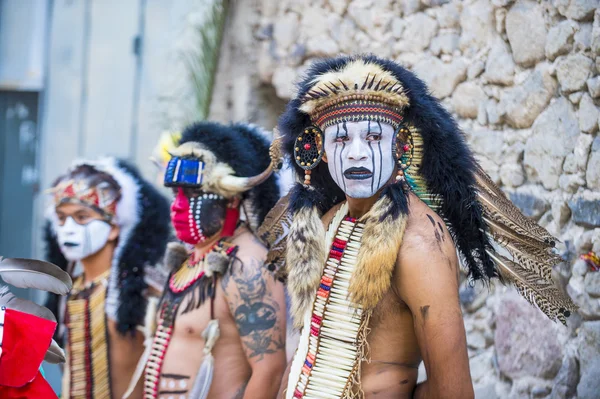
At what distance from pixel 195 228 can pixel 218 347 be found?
0.64 metres

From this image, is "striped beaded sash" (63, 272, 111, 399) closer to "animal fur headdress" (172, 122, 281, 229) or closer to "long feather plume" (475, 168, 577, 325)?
"animal fur headdress" (172, 122, 281, 229)

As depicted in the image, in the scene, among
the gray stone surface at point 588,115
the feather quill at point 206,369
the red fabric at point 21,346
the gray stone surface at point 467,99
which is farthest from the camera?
the gray stone surface at point 467,99

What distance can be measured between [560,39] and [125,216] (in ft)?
9.05

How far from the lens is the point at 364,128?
270 centimetres

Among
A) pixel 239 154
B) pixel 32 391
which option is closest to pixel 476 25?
pixel 239 154

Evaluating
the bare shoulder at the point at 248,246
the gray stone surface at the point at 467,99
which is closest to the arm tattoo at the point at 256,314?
the bare shoulder at the point at 248,246

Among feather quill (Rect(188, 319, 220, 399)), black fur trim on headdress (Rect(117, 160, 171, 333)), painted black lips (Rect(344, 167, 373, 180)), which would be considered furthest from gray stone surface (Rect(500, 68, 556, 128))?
black fur trim on headdress (Rect(117, 160, 171, 333))

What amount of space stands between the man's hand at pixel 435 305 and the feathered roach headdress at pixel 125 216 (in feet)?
7.62

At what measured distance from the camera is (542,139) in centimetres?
354

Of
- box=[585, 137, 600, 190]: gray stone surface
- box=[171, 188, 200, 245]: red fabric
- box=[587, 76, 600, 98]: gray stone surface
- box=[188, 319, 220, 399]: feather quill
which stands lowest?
box=[188, 319, 220, 399]: feather quill

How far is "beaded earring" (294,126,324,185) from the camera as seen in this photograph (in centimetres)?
288

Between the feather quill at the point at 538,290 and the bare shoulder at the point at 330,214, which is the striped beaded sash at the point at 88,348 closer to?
the bare shoulder at the point at 330,214

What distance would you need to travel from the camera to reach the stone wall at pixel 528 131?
10.6 feet

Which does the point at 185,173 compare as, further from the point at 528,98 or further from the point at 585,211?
the point at 585,211
